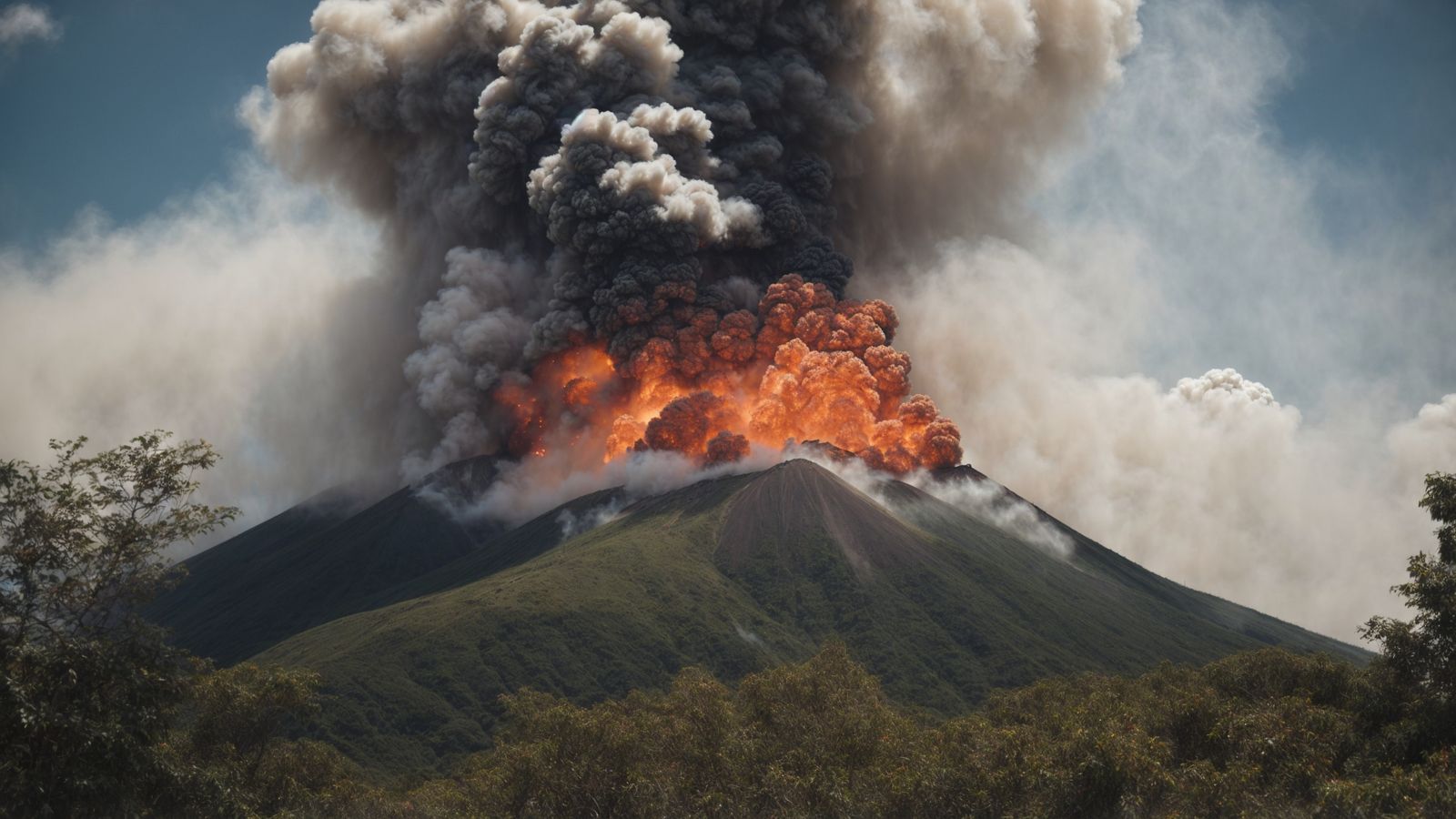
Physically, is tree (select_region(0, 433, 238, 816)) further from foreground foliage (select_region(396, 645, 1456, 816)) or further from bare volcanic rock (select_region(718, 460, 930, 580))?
bare volcanic rock (select_region(718, 460, 930, 580))

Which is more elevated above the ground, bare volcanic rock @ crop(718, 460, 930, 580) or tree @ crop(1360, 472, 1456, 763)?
bare volcanic rock @ crop(718, 460, 930, 580)

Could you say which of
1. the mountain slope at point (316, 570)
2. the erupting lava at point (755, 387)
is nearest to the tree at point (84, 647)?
the erupting lava at point (755, 387)

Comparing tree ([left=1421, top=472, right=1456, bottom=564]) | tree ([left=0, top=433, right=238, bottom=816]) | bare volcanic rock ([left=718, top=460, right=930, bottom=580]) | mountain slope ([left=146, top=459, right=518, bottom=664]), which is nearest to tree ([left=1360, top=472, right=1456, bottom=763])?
tree ([left=1421, top=472, right=1456, bottom=564])

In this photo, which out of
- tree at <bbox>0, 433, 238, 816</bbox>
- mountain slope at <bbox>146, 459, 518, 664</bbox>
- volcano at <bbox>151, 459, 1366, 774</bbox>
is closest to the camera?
tree at <bbox>0, 433, 238, 816</bbox>

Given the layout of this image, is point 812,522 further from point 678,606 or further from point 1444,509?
point 1444,509

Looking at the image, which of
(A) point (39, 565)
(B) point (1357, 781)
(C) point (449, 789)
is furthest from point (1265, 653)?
(A) point (39, 565)

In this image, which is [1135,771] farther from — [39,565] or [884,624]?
[884,624]
